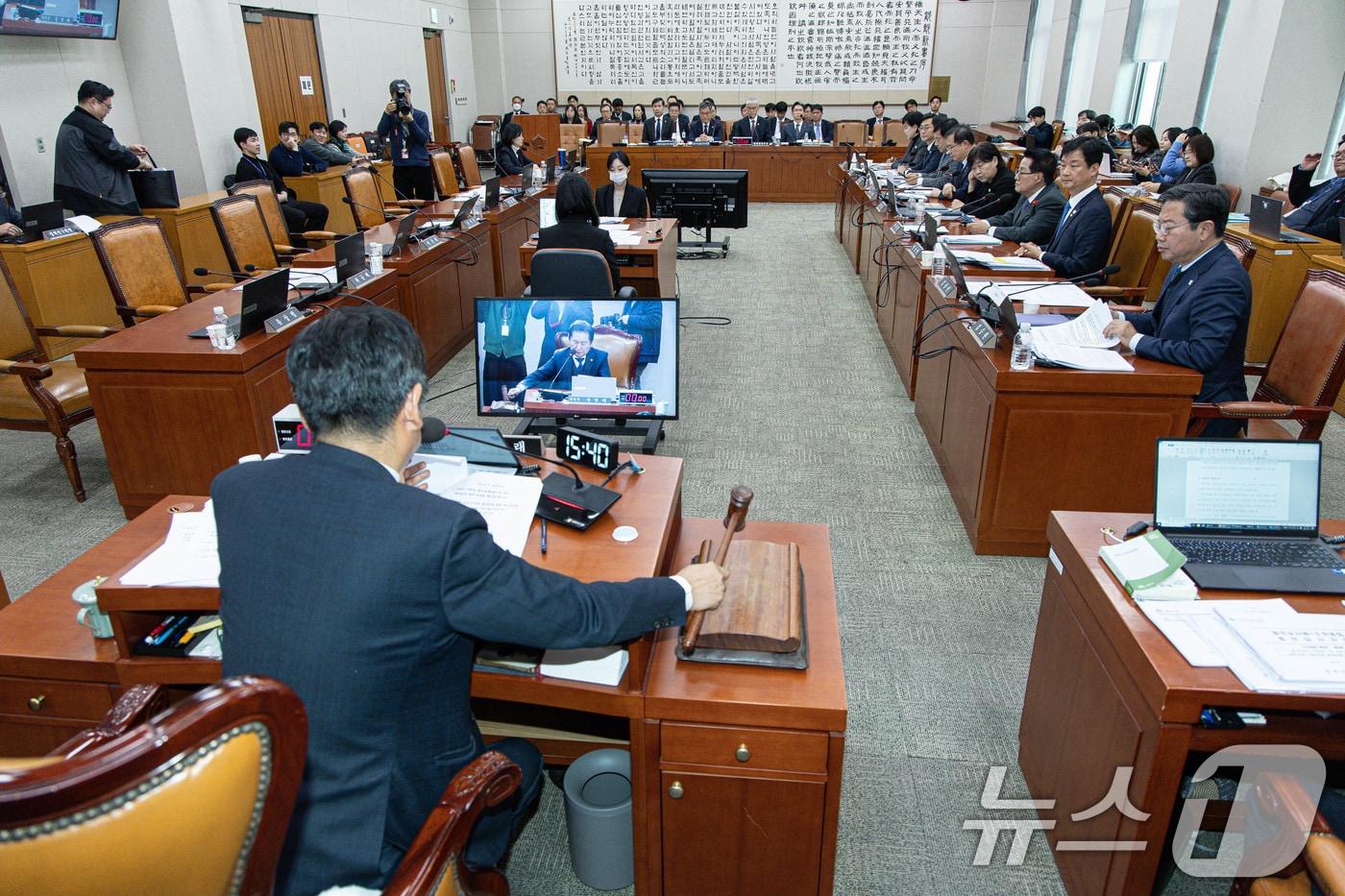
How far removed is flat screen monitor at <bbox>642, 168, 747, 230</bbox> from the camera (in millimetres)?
6879

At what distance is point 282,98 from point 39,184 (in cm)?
285

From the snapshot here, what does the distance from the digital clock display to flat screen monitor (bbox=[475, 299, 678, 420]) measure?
13.8 inches

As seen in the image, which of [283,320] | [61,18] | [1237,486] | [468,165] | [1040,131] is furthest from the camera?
[1040,131]

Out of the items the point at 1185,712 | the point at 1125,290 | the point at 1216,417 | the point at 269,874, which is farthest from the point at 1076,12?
the point at 269,874

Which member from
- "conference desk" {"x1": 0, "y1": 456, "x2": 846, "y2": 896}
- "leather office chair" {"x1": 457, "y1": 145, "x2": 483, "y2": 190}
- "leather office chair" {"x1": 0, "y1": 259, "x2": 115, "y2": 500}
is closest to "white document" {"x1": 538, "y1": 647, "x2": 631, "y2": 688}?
"conference desk" {"x1": 0, "y1": 456, "x2": 846, "y2": 896}

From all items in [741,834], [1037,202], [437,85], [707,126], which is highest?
[437,85]

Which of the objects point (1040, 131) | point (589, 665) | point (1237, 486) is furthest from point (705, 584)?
point (1040, 131)

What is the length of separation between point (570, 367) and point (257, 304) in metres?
1.47

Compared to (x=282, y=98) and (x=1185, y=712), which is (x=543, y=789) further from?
(x=282, y=98)

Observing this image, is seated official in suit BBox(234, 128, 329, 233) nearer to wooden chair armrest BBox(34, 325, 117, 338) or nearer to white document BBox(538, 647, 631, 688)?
wooden chair armrest BBox(34, 325, 117, 338)

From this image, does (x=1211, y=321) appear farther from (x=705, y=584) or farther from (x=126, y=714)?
(x=126, y=714)

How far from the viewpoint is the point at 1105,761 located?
1.53 m

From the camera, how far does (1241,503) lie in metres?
1.64

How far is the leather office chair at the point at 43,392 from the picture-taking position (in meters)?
3.17
